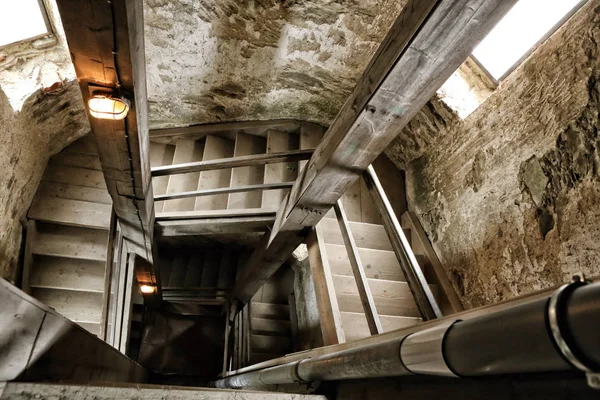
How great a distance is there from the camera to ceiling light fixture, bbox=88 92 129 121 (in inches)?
67.4

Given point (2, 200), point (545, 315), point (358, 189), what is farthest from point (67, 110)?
point (545, 315)

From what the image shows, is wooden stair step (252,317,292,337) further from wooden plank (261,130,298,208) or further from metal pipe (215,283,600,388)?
metal pipe (215,283,600,388)

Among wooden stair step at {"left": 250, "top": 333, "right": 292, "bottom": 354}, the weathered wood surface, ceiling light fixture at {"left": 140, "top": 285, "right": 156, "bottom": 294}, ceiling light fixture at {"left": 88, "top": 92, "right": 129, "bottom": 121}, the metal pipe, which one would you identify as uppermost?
ceiling light fixture at {"left": 140, "top": 285, "right": 156, "bottom": 294}

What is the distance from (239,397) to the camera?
1.45m

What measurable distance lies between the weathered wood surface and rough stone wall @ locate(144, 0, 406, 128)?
2412 millimetres

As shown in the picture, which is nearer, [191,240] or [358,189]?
[358,189]

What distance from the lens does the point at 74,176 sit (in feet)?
13.2

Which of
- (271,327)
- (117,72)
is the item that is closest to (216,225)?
(117,72)

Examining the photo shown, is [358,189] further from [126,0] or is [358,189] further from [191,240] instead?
[126,0]

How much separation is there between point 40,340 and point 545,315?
1.58 meters

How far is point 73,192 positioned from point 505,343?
426 centimetres

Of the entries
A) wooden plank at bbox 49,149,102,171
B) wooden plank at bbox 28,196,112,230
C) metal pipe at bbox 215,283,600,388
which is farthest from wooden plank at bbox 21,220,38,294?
metal pipe at bbox 215,283,600,388

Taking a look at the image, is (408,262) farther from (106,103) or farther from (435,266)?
(106,103)

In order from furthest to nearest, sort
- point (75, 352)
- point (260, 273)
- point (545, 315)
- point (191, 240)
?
point (191, 240) → point (260, 273) → point (75, 352) → point (545, 315)
